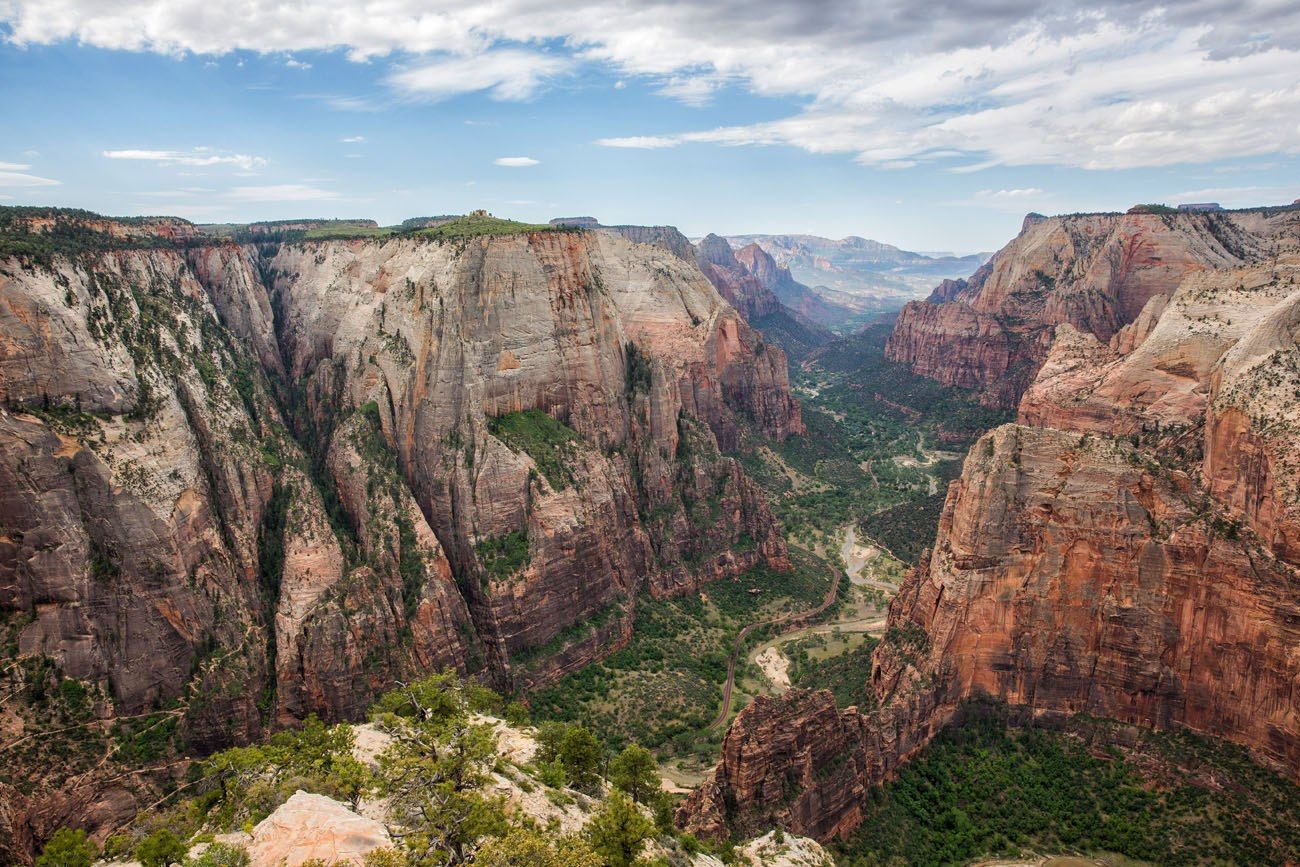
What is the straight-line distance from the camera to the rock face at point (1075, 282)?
140 metres

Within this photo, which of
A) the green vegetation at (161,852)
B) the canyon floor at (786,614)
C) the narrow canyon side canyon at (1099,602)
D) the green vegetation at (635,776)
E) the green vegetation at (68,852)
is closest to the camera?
the green vegetation at (161,852)

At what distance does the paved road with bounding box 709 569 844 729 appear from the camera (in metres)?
69.6

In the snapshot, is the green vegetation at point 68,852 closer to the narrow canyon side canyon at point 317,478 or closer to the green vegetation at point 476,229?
the narrow canyon side canyon at point 317,478

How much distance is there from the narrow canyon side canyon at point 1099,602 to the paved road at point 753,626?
45.7 feet

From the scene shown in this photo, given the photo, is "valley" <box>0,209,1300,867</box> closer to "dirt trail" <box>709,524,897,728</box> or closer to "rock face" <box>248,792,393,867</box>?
"dirt trail" <box>709,524,897,728</box>

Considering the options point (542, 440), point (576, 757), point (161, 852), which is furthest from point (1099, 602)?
point (161, 852)

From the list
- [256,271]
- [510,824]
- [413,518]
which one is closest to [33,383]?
[413,518]

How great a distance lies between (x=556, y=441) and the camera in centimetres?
7831

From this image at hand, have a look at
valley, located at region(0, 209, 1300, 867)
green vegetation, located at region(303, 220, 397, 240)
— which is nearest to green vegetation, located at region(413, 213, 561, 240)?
valley, located at region(0, 209, 1300, 867)

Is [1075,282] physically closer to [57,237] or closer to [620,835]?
[620,835]

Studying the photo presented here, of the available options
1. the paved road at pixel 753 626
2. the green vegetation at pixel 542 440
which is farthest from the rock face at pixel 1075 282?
the green vegetation at pixel 542 440

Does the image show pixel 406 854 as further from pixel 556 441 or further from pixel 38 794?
pixel 556 441

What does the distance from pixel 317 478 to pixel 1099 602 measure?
6685 centimetres

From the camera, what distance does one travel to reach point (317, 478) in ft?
239
